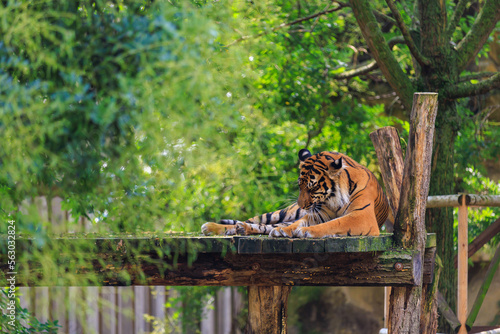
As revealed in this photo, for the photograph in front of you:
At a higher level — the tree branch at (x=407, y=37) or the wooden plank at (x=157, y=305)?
the tree branch at (x=407, y=37)

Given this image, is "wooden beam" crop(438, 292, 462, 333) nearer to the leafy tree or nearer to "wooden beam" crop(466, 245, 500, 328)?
"wooden beam" crop(466, 245, 500, 328)

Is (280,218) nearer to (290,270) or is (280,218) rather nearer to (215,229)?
(215,229)

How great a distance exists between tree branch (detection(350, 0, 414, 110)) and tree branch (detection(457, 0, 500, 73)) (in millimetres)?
586

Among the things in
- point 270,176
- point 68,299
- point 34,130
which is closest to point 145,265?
point 68,299

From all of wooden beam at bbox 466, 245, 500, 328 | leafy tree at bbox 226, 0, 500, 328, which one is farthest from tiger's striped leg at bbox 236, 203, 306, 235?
wooden beam at bbox 466, 245, 500, 328

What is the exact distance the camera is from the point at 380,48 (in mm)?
4148

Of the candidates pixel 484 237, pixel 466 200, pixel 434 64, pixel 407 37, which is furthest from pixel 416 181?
pixel 484 237

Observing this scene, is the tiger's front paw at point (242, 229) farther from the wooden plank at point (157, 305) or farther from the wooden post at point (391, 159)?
the wooden plank at point (157, 305)

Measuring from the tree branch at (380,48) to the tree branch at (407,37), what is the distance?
0.50 ft

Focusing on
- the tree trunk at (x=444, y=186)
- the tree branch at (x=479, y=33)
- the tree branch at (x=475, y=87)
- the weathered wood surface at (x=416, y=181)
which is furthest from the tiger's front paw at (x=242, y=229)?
the tree branch at (x=479, y=33)

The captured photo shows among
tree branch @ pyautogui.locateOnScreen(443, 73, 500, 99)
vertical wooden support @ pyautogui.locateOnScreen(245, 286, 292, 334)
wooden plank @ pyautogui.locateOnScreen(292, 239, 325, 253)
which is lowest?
vertical wooden support @ pyautogui.locateOnScreen(245, 286, 292, 334)

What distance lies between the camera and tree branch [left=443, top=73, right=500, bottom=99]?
420 cm

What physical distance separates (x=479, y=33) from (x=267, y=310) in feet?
10.5

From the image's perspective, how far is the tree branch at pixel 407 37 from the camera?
4.10m
